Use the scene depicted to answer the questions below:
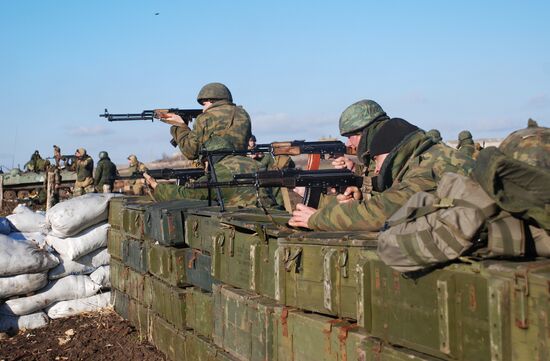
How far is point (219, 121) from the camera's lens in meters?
9.41

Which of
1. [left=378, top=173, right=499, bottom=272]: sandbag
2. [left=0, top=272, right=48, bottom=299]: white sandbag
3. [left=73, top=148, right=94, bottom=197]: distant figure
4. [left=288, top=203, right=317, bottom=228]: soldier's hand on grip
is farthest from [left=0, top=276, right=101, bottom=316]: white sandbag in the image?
[left=73, top=148, right=94, bottom=197]: distant figure

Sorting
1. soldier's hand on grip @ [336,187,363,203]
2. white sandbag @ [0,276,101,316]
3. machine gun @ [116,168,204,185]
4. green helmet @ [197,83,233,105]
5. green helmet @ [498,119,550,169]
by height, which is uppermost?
green helmet @ [197,83,233,105]

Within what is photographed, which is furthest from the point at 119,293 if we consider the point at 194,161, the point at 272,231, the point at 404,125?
the point at 404,125

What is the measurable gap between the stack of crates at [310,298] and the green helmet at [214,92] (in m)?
1.69

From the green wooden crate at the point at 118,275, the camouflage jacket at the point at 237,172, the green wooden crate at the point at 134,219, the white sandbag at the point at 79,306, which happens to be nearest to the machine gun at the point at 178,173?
the green wooden crate at the point at 134,219

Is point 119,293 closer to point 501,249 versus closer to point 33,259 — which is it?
point 33,259

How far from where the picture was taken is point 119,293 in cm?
1039

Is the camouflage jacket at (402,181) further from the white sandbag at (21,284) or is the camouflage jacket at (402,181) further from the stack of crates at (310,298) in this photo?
the white sandbag at (21,284)

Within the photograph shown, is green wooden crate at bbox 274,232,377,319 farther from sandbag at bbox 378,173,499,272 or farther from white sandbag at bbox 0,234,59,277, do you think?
white sandbag at bbox 0,234,59,277

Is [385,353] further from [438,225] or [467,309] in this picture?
[438,225]

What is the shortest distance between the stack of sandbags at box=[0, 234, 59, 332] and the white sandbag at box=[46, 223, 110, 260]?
26 centimetres

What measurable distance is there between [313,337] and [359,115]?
170 cm

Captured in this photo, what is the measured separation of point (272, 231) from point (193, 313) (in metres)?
2.16

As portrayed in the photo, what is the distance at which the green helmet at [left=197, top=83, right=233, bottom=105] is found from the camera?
960 centimetres
